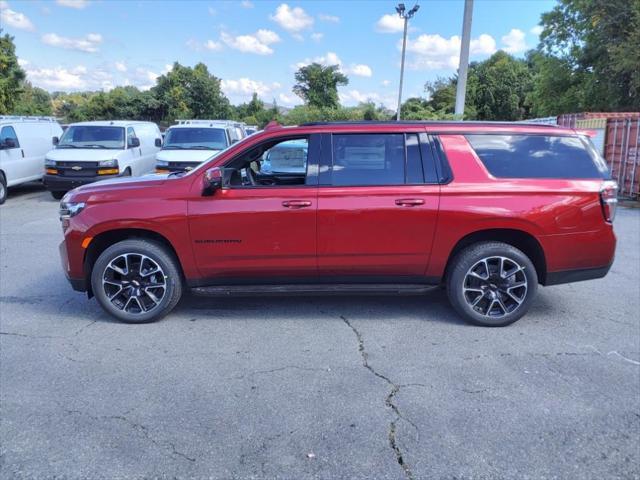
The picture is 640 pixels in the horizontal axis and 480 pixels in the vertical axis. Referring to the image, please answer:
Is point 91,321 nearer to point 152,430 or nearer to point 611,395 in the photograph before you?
point 152,430

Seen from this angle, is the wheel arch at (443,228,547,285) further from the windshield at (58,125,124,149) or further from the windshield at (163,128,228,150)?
the windshield at (58,125,124,149)

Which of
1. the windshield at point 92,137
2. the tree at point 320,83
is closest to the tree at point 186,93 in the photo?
the tree at point 320,83

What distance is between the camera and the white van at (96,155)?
41.0ft

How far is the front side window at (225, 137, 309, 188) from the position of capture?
4715 millimetres

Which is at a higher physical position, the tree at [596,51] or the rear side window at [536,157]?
the tree at [596,51]

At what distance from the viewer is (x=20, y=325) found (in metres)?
4.77

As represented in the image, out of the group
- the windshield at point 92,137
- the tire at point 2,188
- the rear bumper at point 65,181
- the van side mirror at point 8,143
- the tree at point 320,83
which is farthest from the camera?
the tree at point 320,83

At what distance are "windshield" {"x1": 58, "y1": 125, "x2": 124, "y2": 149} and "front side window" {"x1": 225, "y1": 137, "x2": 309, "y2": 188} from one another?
362 inches

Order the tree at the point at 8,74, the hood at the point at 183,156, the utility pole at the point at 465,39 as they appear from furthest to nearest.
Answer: the tree at the point at 8,74 < the utility pole at the point at 465,39 < the hood at the point at 183,156

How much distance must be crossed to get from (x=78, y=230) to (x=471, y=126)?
12.1 feet

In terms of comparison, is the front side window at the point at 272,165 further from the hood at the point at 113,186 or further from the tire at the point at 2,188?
the tire at the point at 2,188

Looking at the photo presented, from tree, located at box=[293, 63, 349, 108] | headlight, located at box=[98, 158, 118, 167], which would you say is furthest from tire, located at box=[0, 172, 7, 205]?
tree, located at box=[293, 63, 349, 108]

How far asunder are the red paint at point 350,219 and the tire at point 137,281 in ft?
0.55

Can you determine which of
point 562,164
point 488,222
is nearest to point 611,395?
point 488,222
